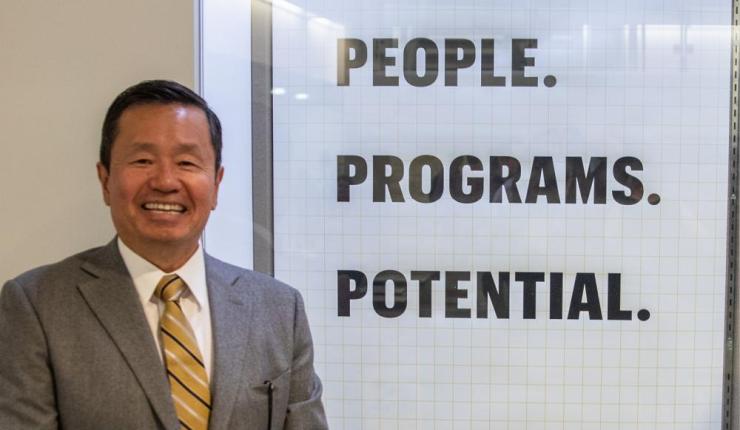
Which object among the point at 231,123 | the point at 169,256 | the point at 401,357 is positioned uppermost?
the point at 231,123

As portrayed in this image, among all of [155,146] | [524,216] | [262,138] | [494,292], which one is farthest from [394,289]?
[155,146]

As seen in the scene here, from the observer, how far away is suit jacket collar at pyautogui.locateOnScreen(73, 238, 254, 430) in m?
1.41

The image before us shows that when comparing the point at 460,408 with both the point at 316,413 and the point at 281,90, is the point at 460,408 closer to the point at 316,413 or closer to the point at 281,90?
the point at 316,413

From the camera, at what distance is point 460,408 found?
2.16m

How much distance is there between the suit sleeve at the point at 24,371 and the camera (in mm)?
1351

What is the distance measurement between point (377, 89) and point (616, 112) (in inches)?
26.5

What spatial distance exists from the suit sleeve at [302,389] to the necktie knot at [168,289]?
0.28 m

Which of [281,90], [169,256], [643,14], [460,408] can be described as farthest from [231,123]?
[643,14]

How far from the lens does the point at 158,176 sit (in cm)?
146

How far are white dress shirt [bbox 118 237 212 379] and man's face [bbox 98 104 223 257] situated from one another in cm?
4

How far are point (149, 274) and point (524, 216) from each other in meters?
1.08

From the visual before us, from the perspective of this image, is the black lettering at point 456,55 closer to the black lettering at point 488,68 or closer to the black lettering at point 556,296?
the black lettering at point 488,68

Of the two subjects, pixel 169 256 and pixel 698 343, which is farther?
pixel 698 343

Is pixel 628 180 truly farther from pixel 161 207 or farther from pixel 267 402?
pixel 161 207
